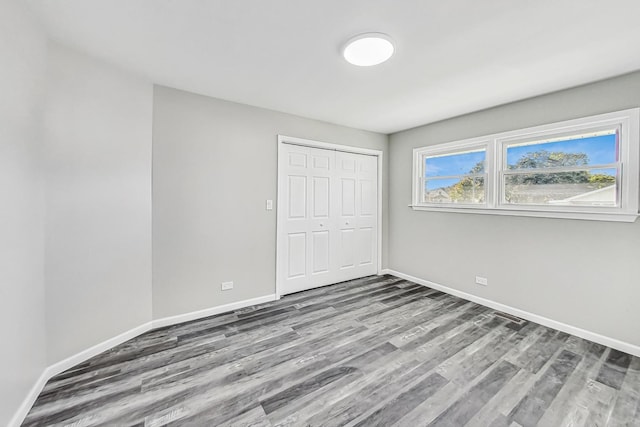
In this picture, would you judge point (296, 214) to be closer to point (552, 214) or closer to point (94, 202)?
point (94, 202)

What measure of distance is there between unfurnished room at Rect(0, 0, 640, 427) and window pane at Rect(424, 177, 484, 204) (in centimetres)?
4

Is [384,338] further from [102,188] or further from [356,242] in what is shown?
[102,188]

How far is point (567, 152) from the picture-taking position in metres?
2.64

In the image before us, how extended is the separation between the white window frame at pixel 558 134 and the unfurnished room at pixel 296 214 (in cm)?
2

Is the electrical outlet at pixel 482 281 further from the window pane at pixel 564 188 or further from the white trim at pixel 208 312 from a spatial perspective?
the white trim at pixel 208 312

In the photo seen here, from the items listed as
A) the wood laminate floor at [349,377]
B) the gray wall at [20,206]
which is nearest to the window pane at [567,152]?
the wood laminate floor at [349,377]

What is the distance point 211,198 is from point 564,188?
12.4 ft

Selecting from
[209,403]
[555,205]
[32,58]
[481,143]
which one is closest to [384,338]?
[209,403]

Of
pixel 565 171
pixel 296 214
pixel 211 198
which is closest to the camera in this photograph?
pixel 565 171

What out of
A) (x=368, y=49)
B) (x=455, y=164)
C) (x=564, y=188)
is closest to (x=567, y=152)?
A: (x=564, y=188)

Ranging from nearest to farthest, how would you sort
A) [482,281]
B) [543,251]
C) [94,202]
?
1. [94,202]
2. [543,251]
3. [482,281]

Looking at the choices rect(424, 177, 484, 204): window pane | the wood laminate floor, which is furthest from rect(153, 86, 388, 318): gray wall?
rect(424, 177, 484, 204): window pane

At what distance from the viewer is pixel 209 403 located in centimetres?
167

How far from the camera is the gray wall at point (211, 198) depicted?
2.60m
